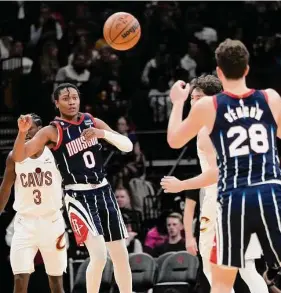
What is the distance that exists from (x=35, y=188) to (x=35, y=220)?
32 centimetres

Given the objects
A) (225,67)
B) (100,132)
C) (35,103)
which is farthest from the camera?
(35,103)

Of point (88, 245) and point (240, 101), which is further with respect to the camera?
point (88, 245)

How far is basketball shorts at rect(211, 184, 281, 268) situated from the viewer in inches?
221

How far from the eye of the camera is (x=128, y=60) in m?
16.0

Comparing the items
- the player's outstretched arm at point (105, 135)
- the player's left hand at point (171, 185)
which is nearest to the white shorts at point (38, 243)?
the player's outstretched arm at point (105, 135)

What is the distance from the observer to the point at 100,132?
7965 millimetres

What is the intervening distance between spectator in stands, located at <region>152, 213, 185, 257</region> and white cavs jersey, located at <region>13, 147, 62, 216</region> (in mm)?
3132

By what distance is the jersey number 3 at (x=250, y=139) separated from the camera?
5.63 meters

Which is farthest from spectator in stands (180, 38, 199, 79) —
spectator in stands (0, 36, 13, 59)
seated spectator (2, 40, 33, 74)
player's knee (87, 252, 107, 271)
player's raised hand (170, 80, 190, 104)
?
player's raised hand (170, 80, 190, 104)

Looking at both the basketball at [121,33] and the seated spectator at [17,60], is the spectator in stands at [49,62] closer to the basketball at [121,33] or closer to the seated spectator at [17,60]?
the seated spectator at [17,60]

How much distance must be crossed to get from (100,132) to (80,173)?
19.6 inches

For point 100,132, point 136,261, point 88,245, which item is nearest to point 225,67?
point 100,132

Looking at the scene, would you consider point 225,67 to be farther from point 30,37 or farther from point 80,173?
point 30,37

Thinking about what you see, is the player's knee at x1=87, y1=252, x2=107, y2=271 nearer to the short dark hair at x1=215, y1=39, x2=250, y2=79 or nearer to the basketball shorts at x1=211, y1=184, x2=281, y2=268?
the basketball shorts at x1=211, y1=184, x2=281, y2=268
